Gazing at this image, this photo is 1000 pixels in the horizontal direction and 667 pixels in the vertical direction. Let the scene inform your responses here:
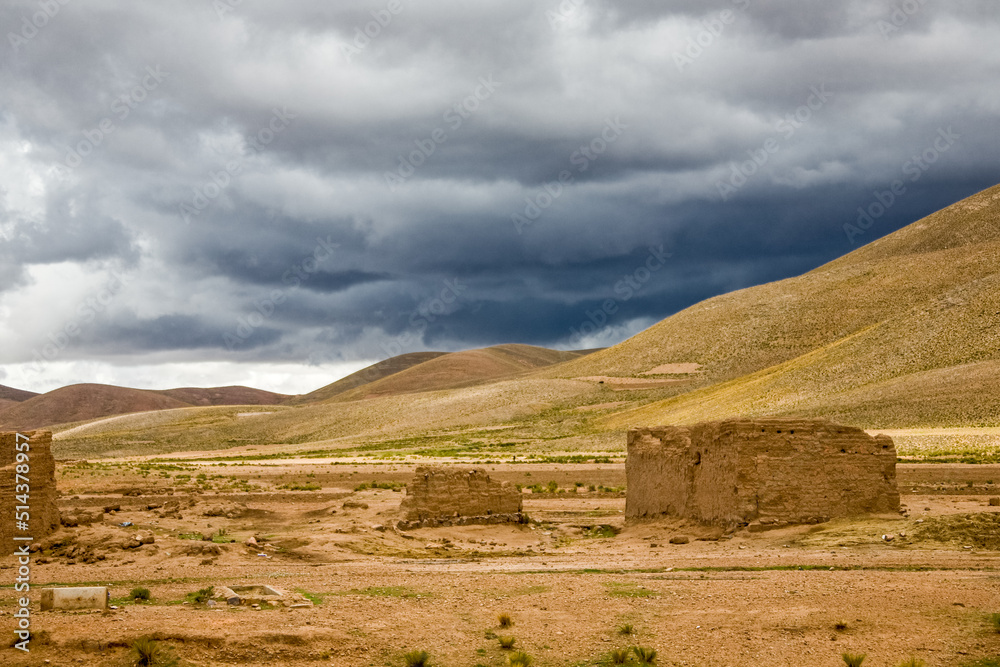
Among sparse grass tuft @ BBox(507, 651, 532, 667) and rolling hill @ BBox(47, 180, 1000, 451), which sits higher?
rolling hill @ BBox(47, 180, 1000, 451)

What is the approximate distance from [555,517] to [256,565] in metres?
11.7

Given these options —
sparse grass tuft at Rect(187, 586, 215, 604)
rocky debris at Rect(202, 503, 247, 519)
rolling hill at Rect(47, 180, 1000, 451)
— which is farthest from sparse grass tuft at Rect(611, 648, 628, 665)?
rolling hill at Rect(47, 180, 1000, 451)

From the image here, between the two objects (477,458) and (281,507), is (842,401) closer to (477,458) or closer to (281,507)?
(477,458)

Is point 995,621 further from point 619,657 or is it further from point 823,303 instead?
point 823,303

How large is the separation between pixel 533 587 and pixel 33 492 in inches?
438

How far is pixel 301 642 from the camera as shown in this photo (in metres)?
11.7

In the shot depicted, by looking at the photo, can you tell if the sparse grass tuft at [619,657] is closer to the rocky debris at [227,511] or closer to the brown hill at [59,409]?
the rocky debris at [227,511]

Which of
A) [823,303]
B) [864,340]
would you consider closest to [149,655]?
[864,340]

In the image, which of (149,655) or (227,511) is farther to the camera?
(227,511)

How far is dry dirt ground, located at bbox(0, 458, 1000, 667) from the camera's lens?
1171 cm

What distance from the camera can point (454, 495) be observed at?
24641 millimetres

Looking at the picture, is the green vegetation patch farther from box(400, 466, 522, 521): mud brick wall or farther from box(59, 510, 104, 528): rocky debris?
box(59, 510, 104, 528): rocky debris

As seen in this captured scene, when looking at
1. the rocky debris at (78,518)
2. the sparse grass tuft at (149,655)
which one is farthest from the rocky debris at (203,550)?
the sparse grass tuft at (149,655)

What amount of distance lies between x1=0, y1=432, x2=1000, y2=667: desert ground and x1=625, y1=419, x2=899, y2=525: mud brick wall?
0.59 m
